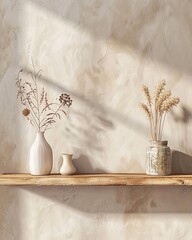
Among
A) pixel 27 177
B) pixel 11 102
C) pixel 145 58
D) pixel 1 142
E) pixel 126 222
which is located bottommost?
pixel 126 222

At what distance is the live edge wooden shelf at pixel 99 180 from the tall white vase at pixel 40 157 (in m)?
0.05

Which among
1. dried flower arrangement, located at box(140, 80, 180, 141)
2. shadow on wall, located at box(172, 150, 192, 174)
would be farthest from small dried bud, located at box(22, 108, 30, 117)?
shadow on wall, located at box(172, 150, 192, 174)

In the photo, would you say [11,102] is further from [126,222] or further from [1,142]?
[126,222]

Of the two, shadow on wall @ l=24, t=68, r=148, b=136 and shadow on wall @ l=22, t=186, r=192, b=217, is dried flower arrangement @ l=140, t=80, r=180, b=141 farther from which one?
shadow on wall @ l=22, t=186, r=192, b=217

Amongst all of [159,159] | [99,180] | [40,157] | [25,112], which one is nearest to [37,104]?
[25,112]

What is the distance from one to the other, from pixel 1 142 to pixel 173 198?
2.49 ft

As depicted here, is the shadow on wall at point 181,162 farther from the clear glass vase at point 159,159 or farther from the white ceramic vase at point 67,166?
the white ceramic vase at point 67,166

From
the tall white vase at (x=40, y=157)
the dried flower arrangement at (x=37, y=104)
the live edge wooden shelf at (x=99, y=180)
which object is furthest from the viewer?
the dried flower arrangement at (x=37, y=104)

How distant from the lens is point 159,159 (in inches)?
73.9

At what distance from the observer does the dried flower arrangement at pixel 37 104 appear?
202cm

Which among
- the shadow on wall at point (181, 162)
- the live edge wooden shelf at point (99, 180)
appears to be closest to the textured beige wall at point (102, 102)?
the shadow on wall at point (181, 162)

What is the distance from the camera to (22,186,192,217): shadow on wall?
6.55 ft

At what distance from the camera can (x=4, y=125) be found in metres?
2.04

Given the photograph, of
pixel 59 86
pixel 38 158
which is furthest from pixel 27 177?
pixel 59 86
